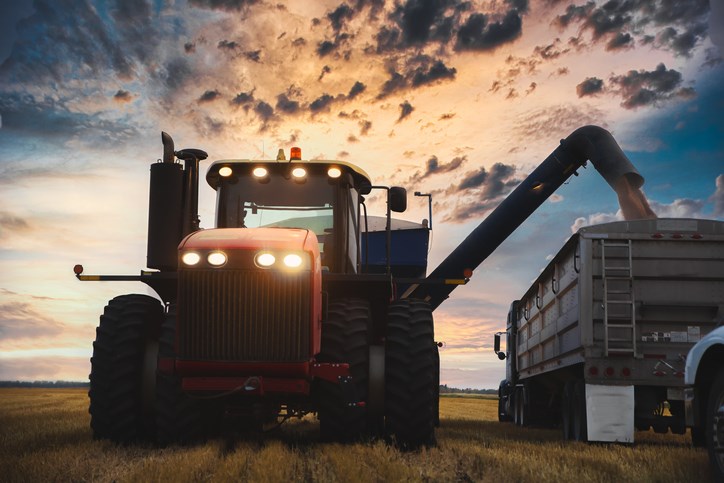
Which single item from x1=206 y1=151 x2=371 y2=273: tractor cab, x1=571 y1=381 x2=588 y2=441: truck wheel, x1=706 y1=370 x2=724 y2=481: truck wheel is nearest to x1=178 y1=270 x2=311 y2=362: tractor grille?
x1=206 y1=151 x2=371 y2=273: tractor cab

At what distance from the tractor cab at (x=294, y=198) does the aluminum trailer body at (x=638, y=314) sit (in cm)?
387

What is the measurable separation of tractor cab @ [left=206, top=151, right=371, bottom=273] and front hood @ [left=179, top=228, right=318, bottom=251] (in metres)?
0.99

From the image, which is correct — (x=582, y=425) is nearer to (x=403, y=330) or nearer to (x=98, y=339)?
(x=403, y=330)

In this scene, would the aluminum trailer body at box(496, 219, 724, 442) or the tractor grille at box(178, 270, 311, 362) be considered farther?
the aluminum trailer body at box(496, 219, 724, 442)

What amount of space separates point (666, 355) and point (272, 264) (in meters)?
6.32

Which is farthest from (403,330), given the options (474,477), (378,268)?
(378,268)

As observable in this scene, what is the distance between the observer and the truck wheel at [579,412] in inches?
454

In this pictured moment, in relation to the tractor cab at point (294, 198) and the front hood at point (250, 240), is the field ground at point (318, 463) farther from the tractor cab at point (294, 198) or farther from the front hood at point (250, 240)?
the tractor cab at point (294, 198)

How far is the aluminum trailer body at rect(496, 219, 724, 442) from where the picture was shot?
36.9 feet

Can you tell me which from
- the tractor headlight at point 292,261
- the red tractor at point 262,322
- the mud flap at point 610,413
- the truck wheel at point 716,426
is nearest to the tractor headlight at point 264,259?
the red tractor at point 262,322

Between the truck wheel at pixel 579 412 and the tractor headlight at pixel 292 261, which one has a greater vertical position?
the tractor headlight at pixel 292 261

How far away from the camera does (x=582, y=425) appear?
1166 centimetres

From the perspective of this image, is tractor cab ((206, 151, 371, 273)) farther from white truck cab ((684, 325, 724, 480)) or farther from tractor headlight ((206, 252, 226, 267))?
white truck cab ((684, 325, 724, 480))

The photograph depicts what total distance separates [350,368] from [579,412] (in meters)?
4.83
